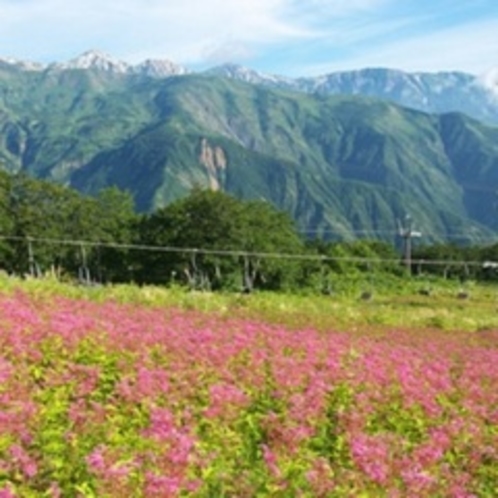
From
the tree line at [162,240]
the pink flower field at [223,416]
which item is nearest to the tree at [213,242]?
the tree line at [162,240]

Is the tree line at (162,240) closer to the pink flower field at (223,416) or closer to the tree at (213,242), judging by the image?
the tree at (213,242)

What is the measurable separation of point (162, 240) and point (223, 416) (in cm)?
9666

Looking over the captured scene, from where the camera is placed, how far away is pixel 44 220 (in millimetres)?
110125

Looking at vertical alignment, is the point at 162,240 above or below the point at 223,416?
below

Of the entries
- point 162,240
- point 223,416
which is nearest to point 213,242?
point 162,240

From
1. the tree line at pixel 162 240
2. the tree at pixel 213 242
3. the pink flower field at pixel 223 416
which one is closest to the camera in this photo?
the pink flower field at pixel 223 416

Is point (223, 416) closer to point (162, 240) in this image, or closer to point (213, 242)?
point (213, 242)

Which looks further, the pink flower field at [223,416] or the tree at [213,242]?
the tree at [213,242]

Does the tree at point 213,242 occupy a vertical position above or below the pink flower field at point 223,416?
below

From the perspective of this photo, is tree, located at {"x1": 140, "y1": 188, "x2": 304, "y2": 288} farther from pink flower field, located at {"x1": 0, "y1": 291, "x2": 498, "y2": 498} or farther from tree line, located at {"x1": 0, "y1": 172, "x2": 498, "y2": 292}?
pink flower field, located at {"x1": 0, "y1": 291, "x2": 498, "y2": 498}

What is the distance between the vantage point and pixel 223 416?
10.8 meters

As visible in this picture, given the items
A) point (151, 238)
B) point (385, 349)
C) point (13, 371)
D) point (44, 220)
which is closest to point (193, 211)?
point (151, 238)

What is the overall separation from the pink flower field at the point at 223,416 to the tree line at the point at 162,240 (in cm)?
7888

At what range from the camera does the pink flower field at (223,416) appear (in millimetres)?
7971
